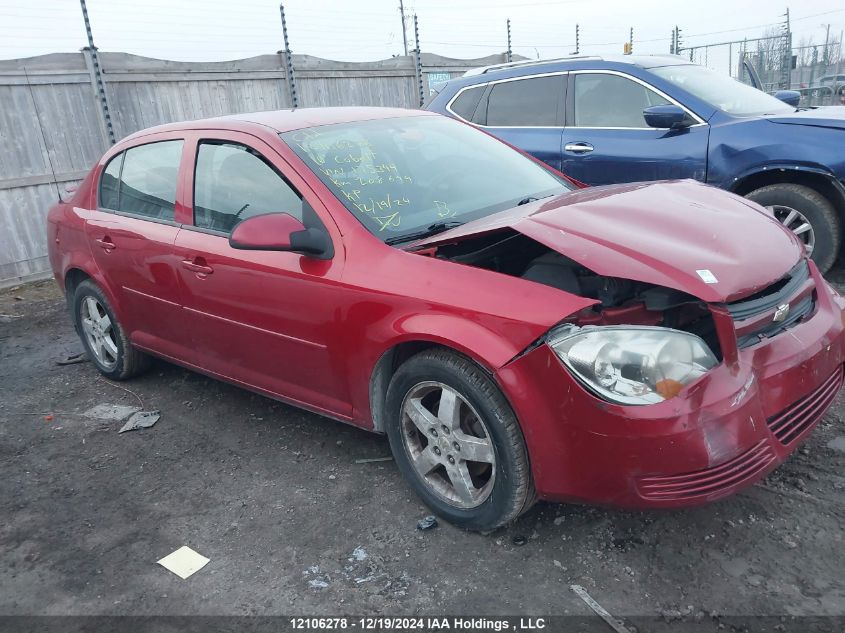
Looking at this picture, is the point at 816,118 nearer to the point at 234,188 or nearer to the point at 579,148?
the point at 579,148

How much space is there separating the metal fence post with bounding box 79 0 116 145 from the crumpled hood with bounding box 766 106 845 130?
7552 mm

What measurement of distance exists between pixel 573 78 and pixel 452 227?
11.8 feet

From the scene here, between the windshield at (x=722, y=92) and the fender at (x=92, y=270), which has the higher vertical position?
the windshield at (x=722, y=92)

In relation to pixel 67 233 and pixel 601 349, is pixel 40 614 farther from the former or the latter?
pixel 67 233

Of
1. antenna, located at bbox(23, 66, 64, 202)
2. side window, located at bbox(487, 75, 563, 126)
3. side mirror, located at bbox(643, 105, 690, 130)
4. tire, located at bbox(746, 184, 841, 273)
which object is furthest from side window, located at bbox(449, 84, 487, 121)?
antenna, located at bbox(23, 66, 64, 202)

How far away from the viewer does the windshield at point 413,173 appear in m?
3.17

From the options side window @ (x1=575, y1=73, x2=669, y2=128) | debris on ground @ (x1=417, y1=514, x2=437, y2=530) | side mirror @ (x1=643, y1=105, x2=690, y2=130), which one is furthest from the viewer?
side window @ (x1=575, y1=73, x2=669, y2=128)

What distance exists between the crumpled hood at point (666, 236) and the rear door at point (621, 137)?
2238mm

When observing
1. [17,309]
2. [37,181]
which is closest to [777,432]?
[17,309]

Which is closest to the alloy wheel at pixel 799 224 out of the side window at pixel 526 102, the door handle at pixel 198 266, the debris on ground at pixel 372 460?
the side window at pixel 526 102

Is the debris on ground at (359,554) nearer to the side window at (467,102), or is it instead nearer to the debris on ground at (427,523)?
the debris on ground at (427,523)

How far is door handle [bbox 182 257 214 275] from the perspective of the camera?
3604mm

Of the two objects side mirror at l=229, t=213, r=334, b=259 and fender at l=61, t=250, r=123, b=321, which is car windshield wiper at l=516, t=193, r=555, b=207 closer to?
side mirror at l=229, t=213, r=334, b=259

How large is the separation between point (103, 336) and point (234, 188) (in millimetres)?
1994
